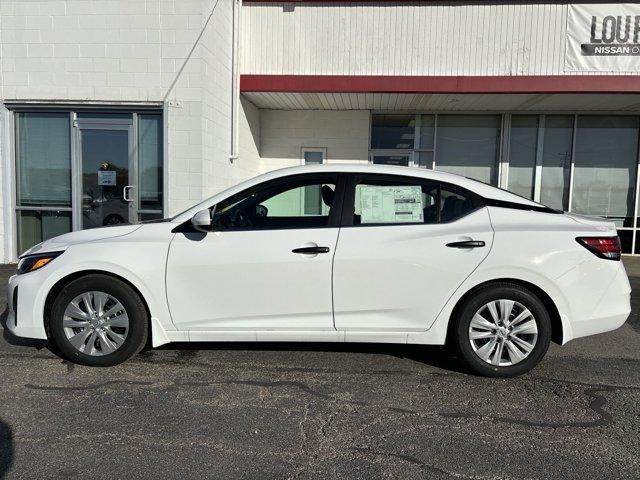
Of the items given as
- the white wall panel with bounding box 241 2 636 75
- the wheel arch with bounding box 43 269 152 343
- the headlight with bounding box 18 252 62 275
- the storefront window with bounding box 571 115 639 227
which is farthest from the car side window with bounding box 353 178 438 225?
the storefront window with bounding box 571 115 639 227

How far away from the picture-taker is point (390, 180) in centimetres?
419

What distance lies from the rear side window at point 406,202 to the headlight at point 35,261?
250 centimetres

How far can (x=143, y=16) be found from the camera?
26.2ft

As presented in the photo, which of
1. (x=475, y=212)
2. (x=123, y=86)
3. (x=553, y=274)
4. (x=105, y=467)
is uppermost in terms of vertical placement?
(x=123, y=86)

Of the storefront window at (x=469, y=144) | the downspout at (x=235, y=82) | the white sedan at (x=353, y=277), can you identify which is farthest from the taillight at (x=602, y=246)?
the storefront window at (x=469, y=144)

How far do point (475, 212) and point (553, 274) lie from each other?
0.75 m

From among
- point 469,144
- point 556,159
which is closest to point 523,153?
point 556,159

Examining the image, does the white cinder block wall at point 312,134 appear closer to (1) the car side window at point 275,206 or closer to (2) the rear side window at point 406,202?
(1) the car side window at point 275,206

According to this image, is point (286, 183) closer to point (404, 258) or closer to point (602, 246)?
point (404, 258)

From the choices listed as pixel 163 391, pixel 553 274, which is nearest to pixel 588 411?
pixel 553 274

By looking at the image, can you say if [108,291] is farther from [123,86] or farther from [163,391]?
[123,86]

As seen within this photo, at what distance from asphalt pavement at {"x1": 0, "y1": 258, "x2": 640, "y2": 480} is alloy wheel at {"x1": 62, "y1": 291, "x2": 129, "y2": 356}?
226 mm

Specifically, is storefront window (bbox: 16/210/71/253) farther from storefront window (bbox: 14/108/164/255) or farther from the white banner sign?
the white banner sign

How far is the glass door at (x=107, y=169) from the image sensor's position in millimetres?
8375
